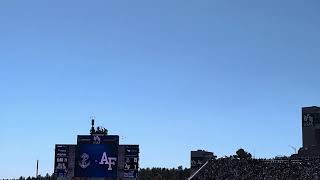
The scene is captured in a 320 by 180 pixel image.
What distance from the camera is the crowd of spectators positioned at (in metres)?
76.6

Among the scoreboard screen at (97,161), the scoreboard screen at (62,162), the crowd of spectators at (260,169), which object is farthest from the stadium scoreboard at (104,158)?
the crowd of spectators at (260,169)

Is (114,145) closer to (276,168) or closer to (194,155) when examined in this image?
(276,168)

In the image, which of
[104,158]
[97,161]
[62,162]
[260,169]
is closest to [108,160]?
[104,158]

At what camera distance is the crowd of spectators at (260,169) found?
76.6m

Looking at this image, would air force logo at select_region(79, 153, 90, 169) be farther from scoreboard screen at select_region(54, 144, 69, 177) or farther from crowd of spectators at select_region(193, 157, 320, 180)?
crowd of spectators at select_region(193, 157, 320, 180)

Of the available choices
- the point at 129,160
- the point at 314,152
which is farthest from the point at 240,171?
the point at 129,160

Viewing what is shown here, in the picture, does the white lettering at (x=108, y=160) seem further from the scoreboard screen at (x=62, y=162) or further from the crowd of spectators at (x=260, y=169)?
the crowd of spectators at (x=260, y=169)

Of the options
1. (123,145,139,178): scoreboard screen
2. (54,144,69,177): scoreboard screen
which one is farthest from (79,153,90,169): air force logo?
(123,145,139,178): scoreboard screen

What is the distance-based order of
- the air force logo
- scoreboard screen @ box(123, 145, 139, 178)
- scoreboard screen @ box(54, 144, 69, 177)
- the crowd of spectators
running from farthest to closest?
the crowd of spectators < scoreboard screen @ box(54, 144, 69, 177) < the air force logo < scoreboard screen @ box(123, 145, 139, 178)

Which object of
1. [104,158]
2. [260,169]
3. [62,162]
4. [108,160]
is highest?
[260,169]

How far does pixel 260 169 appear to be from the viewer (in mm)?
81375

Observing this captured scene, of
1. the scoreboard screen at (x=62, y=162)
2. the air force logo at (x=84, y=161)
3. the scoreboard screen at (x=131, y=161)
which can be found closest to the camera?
the scoreboard screen at (x=131, y=161)

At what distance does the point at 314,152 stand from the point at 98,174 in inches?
2349

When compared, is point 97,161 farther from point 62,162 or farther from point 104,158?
point 62,162
